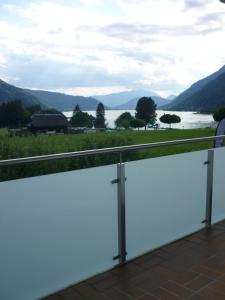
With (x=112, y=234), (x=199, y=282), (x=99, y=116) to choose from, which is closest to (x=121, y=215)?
(x=112, y=234)

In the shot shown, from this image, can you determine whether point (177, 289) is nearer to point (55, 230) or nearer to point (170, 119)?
point (55, 230)

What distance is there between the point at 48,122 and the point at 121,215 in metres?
56.6

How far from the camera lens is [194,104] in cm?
5591

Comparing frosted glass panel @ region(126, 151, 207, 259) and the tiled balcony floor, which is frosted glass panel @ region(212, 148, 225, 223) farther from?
the tiled balcony floor

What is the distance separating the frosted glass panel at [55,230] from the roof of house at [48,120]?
55.2 metres

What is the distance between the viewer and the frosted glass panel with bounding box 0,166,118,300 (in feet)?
7.27

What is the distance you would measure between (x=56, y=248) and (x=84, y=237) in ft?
0.85

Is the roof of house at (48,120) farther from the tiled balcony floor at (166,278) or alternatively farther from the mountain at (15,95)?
the tiled balcony floor at (166,278)

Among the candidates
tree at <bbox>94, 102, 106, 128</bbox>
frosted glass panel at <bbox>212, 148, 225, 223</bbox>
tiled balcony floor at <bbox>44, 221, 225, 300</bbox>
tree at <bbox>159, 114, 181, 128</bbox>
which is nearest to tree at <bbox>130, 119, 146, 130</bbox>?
tree at <bbox>159, 114, 181, 128</bbox>

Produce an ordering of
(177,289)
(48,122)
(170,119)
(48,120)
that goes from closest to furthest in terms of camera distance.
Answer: (177,289), (170,119), (48,122), (48,120)

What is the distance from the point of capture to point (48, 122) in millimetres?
58125

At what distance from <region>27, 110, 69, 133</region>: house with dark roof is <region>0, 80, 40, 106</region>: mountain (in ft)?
49.9

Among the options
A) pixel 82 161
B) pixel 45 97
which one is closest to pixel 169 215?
pixel 82 161

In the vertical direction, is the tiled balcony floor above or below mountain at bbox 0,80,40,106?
below
